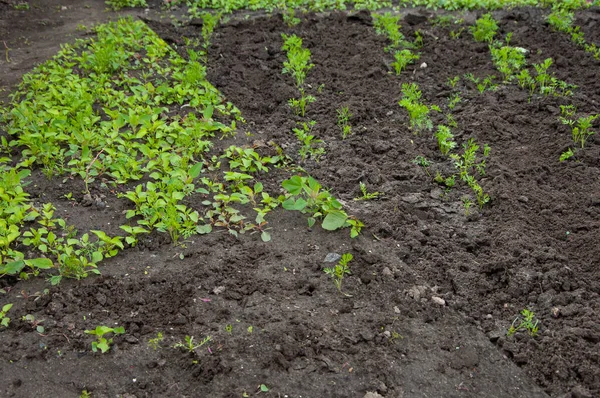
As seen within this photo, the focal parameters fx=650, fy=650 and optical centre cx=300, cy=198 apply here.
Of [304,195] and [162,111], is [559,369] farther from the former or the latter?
[162,111]

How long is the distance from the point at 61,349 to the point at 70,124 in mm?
2556

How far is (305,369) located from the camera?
3.36m

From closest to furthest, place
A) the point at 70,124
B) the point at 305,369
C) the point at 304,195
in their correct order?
the point at 305,369 < the point at 304,195 < the point at 70,124

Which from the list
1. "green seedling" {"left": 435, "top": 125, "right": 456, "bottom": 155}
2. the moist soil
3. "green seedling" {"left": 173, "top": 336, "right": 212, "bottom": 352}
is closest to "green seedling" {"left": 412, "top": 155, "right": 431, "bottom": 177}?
the moist soil

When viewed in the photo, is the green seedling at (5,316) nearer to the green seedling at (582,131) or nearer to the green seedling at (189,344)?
the green seedling at (189,344)

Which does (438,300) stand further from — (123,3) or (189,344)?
(123,3)

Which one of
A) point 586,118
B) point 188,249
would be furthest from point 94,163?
point 586,118

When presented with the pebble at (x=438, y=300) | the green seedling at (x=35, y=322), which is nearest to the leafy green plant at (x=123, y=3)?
the green seedling at (x=35, y=322)

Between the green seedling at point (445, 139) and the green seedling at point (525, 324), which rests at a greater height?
the green seedling at point (445, 139)

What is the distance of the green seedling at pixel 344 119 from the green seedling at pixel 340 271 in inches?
72.4

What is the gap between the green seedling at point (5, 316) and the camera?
3.63 metres

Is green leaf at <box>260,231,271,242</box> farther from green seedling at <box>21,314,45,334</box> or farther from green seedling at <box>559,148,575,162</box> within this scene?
green seedling at <box>559,148,575,162</box>

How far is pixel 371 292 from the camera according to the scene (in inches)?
152

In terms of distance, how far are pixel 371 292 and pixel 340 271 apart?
0.22 meters
